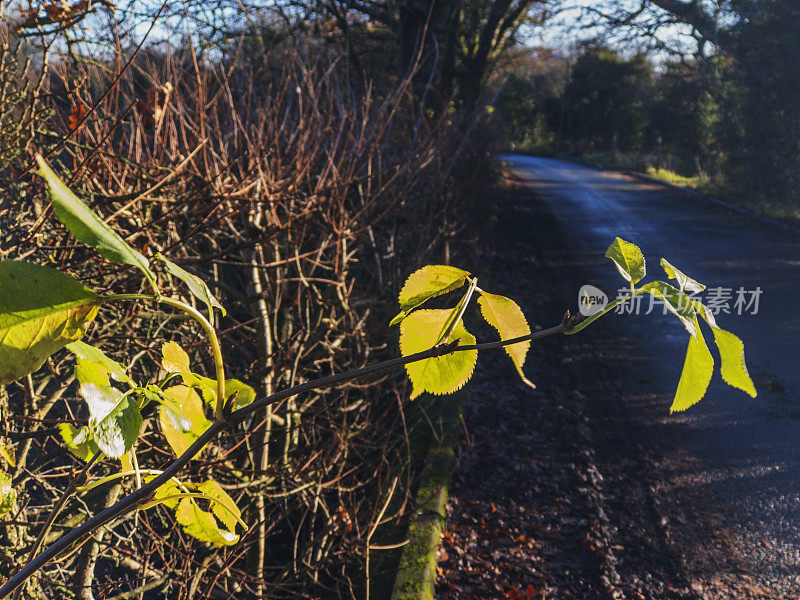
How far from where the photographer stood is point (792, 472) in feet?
17.8

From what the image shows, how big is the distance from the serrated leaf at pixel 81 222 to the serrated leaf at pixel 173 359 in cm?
49

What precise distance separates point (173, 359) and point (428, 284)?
1.49ft

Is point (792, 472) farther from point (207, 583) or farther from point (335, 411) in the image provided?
Result: point (207, 583)

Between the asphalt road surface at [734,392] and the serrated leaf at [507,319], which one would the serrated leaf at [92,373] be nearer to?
the serrated leaf at [507,319]

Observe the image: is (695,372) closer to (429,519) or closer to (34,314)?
(34,314)

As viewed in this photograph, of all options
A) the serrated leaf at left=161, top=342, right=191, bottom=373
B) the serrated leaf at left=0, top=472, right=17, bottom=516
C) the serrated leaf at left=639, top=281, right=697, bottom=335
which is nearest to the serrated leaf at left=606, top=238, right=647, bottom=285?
the serrated leaf at left=639, top=281, right=697, bottom=335

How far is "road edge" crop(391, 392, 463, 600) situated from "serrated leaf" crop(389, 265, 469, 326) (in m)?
3.51

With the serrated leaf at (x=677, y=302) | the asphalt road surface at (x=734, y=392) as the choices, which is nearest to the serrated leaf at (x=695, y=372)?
the serrated leaf at (x=677, y=302)

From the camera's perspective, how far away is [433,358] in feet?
2.40

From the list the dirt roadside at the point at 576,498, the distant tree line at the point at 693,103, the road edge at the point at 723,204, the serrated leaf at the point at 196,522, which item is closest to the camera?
the serrated leaf at the point at 196,522

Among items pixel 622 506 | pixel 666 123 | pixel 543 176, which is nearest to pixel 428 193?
pixel 622 506

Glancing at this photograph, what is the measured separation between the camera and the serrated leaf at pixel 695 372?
634 millimetres

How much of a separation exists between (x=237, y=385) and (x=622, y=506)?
15.6ft

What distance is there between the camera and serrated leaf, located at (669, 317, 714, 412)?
25.0 inches
